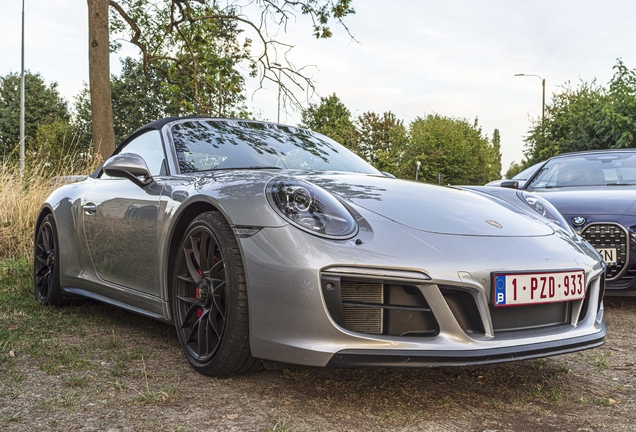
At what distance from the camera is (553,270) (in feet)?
8.68

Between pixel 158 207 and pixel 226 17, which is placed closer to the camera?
pixel 158 207

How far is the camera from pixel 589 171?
620cm

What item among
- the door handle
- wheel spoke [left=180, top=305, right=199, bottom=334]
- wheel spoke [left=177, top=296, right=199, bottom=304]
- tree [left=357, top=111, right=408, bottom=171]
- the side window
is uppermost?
tree [left=357, top=111, right=408, bottom=171]

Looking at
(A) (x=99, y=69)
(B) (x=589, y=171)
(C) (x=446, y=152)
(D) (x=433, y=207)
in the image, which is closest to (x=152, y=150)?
(D) (x=433, y=207)

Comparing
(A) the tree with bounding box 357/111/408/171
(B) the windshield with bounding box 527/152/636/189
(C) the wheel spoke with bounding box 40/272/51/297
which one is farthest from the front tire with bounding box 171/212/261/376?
(A) the tree with bounding box 357/111/408/171

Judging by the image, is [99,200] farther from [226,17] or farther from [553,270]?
[226,17]

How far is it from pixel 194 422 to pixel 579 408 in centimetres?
146

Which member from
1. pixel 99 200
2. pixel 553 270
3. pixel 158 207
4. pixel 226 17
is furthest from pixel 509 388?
pixel 226 17

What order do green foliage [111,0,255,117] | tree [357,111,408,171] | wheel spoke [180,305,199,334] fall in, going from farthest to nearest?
tree [357,111,408,171], green foliage [111,0,255,117], wheel spoke [180,305,199,334]

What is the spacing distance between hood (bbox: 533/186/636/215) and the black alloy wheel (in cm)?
356

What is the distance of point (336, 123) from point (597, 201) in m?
51.3

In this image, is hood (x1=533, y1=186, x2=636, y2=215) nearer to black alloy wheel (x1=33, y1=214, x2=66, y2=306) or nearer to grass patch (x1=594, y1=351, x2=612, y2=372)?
grass patch (x1=594, y1=351, x2=612, y2=372)

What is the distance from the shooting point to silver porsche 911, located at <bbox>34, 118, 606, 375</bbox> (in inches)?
95.0

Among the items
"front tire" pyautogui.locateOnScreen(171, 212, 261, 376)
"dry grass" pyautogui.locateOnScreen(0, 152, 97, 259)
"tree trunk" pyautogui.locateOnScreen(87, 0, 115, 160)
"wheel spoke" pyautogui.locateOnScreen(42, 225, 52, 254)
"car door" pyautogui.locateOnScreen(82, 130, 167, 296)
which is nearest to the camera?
"front tire" pyautogui.locateOnScreen(171, 212, 261, 376)
